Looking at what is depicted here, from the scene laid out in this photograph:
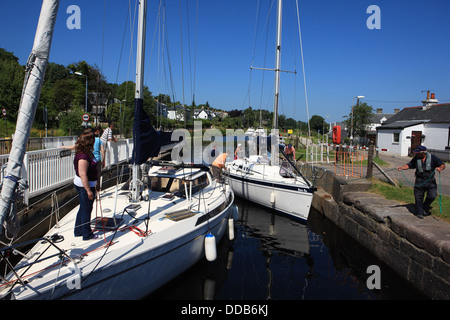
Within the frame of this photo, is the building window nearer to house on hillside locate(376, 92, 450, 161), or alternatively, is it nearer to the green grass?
house on hillside locate(376, 92, 450, 161)

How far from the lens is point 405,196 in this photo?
29.5 feet

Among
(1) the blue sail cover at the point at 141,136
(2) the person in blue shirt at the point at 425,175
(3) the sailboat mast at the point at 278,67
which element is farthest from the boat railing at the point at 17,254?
(3) the sailboat mast at the point at 278,67

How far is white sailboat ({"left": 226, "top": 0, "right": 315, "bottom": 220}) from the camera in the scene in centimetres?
1012

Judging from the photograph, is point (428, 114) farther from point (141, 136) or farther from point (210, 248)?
point (141, 136)

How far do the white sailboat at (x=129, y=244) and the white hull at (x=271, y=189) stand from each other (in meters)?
3.27

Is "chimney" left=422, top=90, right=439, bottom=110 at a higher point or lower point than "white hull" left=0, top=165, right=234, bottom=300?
higher

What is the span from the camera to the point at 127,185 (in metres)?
7.55

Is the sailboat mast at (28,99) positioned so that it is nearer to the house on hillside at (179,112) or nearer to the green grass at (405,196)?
the house on hillside at (179,112)

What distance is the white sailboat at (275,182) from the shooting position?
10.1m

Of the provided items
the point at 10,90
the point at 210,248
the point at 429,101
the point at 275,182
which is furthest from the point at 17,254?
the point at 429,101

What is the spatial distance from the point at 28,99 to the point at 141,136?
9.80ft

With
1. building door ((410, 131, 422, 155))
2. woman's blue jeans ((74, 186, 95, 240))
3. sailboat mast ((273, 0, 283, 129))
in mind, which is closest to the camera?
woman's blue jeans ((74, 186, 95, 240))

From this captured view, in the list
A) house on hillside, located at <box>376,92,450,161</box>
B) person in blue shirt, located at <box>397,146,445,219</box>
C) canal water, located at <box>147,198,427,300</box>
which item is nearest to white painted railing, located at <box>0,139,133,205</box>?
canal water, located at <box>147,198,427,300</box>
